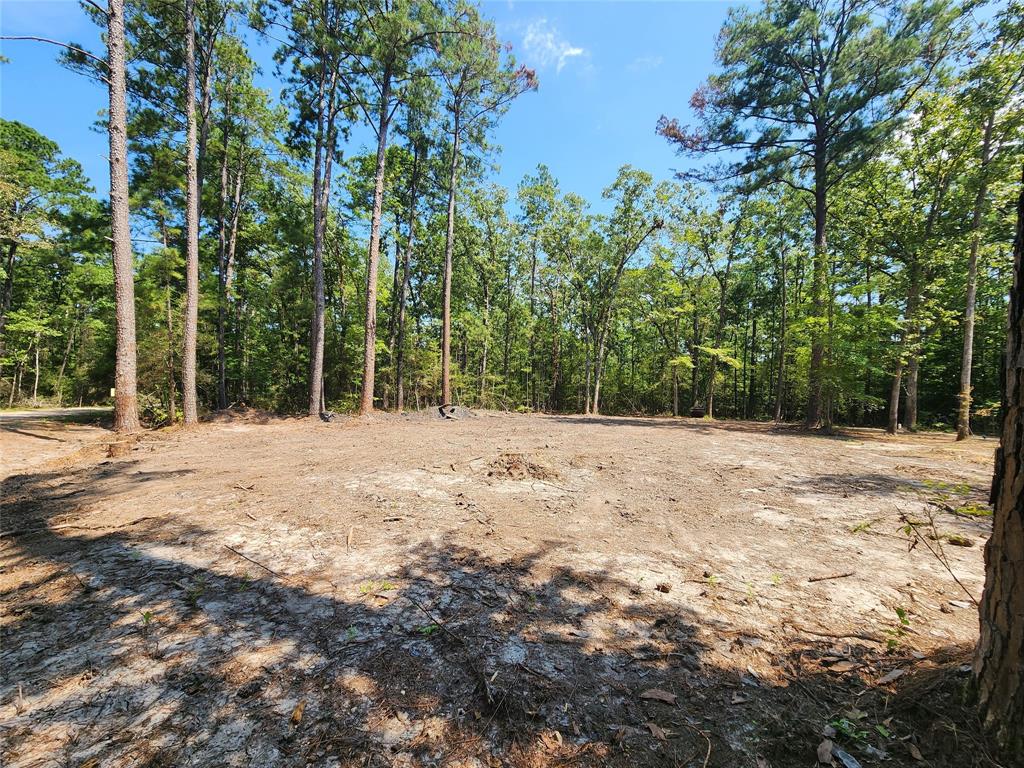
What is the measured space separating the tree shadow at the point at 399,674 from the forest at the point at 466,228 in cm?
778

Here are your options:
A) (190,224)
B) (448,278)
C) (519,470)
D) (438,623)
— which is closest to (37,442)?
(190,224)

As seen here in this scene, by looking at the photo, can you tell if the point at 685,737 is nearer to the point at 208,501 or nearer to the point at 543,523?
the point at 543,523

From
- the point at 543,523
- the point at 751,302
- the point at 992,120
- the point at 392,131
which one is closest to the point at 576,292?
the point at 751,302

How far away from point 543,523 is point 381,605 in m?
1.86

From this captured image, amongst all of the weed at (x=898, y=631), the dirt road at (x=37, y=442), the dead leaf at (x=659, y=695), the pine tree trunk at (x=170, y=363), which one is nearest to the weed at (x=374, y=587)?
the dead leaf at (x=659, y=695)

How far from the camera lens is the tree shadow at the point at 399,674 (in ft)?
4.61

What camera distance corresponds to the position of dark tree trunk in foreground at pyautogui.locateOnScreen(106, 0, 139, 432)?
775 centimetres

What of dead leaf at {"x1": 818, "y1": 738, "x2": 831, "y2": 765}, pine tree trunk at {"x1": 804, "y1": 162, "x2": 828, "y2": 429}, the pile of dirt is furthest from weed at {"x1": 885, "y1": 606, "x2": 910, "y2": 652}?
pine tree trunk at {"x1": 804, "y1": 162, "x2": 828, "y2": 429}

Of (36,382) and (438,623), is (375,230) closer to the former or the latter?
(438,623)

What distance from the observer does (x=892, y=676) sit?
1757 mm

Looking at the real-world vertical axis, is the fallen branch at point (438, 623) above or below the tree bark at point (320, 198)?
below

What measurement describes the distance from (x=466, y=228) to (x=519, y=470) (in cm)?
2204

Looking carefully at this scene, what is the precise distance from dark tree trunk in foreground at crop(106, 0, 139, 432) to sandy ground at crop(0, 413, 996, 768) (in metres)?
4.05

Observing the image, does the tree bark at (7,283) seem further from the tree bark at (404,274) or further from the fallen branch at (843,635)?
the fallen branch at (843,635)
